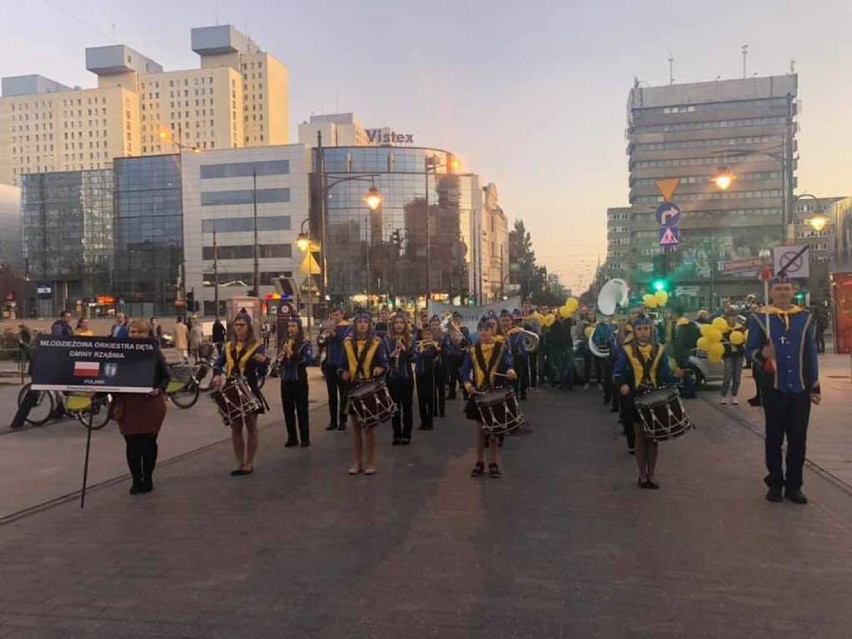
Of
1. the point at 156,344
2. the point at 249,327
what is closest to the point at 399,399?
the point at 249,327

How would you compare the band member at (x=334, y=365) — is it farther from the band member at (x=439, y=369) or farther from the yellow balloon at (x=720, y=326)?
the yellow balloon at (x=720, y=326)

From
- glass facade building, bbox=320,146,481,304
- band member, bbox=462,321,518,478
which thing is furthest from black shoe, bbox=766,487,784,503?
glass facade building, bbox=320,146,481,304

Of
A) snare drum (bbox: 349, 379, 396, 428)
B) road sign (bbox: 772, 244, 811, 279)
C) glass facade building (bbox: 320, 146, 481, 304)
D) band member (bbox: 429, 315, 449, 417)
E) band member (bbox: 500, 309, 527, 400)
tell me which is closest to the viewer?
snare drum (bbox: 349, 379, 396, 428)

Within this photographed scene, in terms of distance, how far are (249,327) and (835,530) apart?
589cm

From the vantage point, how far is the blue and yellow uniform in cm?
635

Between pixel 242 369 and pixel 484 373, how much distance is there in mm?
2649

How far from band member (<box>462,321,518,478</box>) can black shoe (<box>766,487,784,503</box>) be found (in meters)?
2.52

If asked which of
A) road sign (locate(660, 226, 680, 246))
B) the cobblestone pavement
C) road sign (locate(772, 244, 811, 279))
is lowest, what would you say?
the cobblestone pavement

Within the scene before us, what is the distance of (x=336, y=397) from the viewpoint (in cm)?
1123

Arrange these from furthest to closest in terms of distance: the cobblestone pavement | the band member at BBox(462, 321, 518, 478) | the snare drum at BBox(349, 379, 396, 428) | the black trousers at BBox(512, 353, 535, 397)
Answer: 1. the black trousers at BBox(512, 353, 535, 397)
2. the snare drum at BBox(349, 379, 396, 428)
3. the band member at BBox(462, 321, 518, 478)
4. the cobblestone pavement

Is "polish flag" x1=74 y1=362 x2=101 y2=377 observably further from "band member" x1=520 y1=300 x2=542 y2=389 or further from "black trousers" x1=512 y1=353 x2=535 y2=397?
"band member" x1=520 y1=300 x2=542 y2=389

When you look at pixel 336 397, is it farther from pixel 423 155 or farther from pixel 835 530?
pixel 423 155

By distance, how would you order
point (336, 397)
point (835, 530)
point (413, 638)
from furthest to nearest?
point (336, 397)
point (835, 530)
point (413, 638)

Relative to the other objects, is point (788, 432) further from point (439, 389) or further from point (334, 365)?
point (439, 389)
